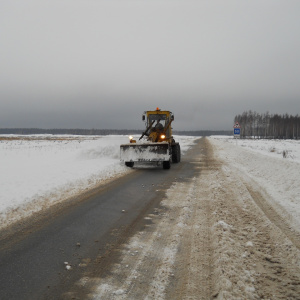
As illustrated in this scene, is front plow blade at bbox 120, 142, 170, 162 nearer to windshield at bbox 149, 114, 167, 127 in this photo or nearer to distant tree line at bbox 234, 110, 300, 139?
windshield at bbox 149, 114, 167, 127

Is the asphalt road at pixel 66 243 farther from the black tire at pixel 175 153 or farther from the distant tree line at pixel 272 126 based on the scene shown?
the distant tree line at pixel 272 126

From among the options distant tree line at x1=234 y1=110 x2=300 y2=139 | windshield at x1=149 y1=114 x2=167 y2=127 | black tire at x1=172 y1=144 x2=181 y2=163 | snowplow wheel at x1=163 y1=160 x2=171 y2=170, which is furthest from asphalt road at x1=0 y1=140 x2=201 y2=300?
distant tree line at x1=234 y1=110 x2=300 y2=139

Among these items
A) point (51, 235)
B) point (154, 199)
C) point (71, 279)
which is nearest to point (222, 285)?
point (71, 279)

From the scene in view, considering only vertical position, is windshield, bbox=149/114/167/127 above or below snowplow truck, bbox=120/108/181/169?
above

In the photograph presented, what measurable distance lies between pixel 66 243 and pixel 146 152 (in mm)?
8844

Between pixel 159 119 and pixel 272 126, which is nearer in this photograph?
pixel 159 119

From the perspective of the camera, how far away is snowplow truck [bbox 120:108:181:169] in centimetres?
1280

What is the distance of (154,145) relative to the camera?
12.8 metres

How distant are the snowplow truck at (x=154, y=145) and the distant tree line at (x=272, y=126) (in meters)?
94.6

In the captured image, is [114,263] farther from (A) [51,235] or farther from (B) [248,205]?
(B) [248,205]

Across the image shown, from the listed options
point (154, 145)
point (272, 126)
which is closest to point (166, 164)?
point (154, 145)

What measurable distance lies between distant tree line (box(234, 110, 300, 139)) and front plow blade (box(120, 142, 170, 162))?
97.0 metres

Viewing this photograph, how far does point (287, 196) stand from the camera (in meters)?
7.17

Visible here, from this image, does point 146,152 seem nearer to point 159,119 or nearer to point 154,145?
point 154,145
